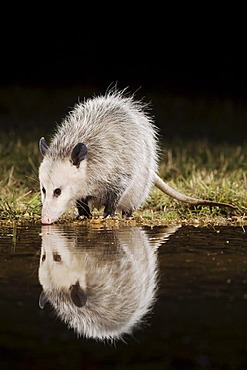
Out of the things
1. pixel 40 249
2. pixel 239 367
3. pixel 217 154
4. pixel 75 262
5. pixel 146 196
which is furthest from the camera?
pixel 217 154

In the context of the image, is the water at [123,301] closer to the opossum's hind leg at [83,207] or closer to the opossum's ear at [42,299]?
the opossum's ear at [42,299]

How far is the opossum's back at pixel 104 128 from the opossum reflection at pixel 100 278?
717mm

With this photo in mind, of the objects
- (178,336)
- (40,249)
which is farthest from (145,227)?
(178,336)

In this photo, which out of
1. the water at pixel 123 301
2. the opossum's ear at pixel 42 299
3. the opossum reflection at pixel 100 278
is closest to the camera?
the water at pixel 123 301

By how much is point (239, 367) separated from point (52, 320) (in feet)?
2.03

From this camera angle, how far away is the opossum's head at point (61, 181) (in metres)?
4.44

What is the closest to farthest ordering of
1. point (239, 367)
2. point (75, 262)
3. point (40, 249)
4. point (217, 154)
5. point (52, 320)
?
point (239, 367) → point (52, 320) → point (75, 262) → point (40, 249) → point (217, 154)

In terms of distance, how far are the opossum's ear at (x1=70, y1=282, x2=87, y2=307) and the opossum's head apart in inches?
57.4

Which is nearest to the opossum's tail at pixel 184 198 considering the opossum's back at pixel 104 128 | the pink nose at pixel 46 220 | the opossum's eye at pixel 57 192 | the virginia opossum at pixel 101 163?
the virginia opossum at pixel 101 163

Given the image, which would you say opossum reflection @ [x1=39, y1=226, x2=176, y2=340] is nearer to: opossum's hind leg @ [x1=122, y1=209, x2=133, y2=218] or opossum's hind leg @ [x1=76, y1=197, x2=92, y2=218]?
Result: opossum's hind leg @ [x1=76, y1=197, x2=92, y2=218]

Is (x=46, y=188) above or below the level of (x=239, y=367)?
above

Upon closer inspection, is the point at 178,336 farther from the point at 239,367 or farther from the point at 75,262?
the point at 75,262

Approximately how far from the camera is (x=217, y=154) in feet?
25.5

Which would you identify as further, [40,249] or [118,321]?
[40,249]
